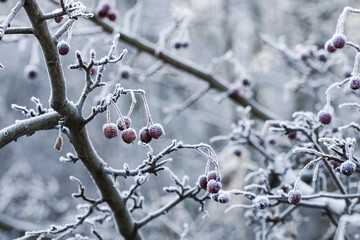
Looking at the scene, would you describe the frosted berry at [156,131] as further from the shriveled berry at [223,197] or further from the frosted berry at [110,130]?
the shriveled berry at [223,197]

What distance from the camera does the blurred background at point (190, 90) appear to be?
3.79 m

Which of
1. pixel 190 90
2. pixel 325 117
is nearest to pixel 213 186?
pixel 325 117

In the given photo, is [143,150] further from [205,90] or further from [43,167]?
[205,90]

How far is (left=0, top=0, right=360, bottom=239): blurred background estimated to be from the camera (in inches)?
149

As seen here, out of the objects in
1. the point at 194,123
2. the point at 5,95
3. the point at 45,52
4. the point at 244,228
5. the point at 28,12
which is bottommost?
the point at 244,228

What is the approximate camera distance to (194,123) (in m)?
8.30

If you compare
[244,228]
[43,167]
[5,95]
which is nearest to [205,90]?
[244,228]

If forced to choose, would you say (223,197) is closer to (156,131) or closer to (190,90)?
(156,131)

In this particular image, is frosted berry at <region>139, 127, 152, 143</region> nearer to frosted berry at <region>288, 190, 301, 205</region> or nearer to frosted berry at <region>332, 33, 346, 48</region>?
frosted berry at <region>288, 190, 301, 205</region>

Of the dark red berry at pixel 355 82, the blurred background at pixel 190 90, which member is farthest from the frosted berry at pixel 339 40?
the blurred background at pixel 190 90

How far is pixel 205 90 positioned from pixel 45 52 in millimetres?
1734

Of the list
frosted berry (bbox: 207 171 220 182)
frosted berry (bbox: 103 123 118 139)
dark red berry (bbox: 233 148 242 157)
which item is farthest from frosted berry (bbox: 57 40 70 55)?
dark red berry (bbox: 233 148 242 157)

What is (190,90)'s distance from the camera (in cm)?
520

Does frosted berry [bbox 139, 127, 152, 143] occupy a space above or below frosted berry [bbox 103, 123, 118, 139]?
below
